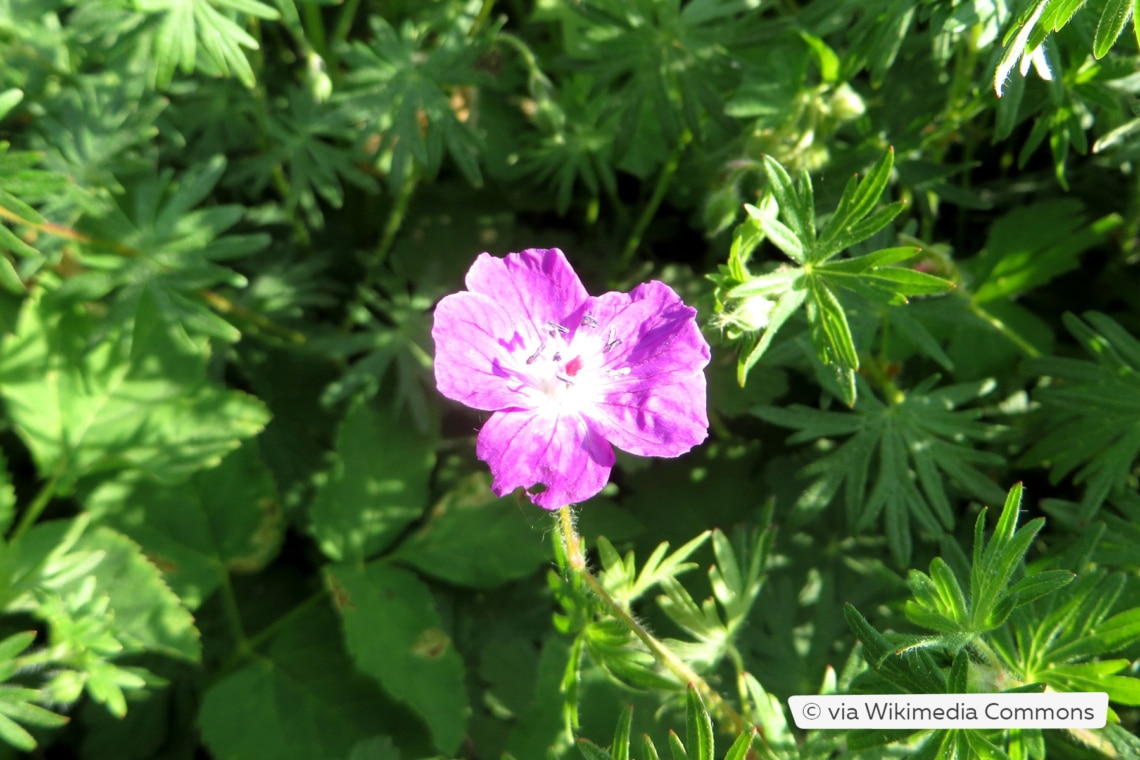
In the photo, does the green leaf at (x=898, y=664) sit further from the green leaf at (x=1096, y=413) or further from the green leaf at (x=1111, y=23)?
the green leaf at (x=1111, y=23)

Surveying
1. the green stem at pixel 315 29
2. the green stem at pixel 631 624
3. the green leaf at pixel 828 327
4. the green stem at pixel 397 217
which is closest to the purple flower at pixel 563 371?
the green stem at pixel 631 624

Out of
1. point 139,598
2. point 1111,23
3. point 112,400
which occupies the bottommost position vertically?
point 139,598

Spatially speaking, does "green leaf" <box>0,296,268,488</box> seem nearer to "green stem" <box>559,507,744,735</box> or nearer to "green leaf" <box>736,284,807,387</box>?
"green stem" <box>559,507,744,735</box>

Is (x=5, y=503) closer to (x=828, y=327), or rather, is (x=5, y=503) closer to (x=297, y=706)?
(x=297, y=706)

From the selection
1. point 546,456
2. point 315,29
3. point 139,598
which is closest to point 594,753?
point 546,456

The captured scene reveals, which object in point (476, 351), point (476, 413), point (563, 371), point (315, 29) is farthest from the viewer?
point (476, 413)

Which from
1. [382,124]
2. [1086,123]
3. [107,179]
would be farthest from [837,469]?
[107,179]

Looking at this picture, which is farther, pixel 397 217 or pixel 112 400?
pixel 397 217

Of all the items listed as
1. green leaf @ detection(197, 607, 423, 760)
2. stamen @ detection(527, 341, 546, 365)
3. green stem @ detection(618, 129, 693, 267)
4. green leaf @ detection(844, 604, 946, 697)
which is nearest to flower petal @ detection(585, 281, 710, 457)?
stamen @ detection(527, 341, 546, 365)
